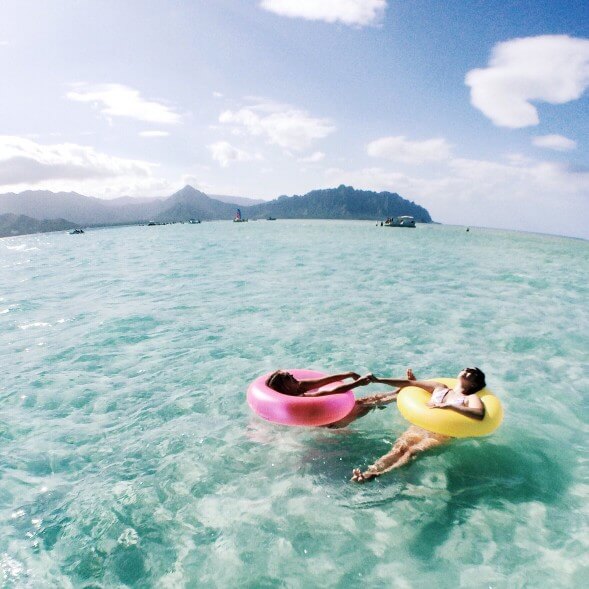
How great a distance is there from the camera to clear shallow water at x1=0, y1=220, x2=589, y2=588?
3.76m

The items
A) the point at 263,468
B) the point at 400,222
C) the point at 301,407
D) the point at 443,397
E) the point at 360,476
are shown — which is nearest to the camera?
the point at 360,476

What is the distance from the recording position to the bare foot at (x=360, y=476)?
4.52 metres

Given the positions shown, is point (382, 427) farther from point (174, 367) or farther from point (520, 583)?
point (174, 367)

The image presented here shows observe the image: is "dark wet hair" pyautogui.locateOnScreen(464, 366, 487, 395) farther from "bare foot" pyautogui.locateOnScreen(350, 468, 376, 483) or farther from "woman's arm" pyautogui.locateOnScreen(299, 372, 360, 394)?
"bare foot" pyautogui.locateOnScreen(350, 468, 376, 483)

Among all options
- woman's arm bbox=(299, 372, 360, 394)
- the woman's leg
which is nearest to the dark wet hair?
the woman's leg

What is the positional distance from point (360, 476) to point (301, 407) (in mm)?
1068

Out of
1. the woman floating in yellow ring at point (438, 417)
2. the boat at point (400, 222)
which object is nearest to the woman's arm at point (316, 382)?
the woman floating in yellow ring at point (438, 417)

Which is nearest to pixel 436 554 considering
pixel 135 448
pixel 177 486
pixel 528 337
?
pixel 177 486

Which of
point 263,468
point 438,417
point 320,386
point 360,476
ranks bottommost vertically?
point 263,468

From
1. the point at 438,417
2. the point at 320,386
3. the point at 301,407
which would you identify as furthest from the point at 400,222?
the point at 301,407

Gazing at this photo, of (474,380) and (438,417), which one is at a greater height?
(474,380)

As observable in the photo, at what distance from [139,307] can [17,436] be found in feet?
24.8

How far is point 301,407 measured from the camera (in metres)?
5.11

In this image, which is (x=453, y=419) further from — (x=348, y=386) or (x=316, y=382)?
(x=316, y=382)
